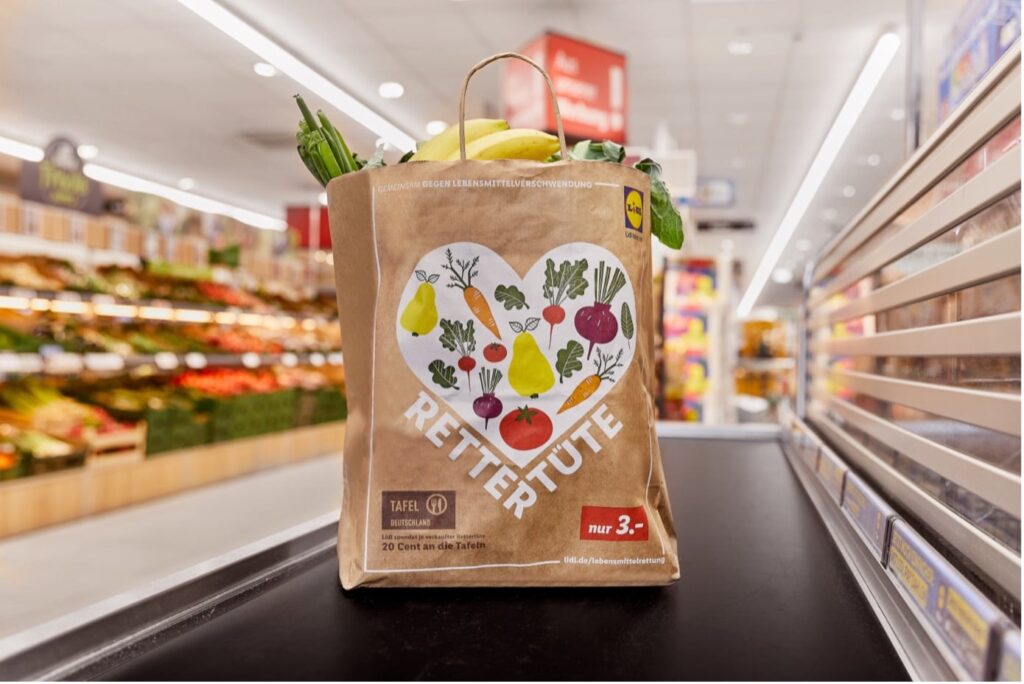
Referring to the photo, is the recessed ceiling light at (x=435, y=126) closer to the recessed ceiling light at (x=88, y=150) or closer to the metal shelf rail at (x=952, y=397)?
the recessed ceiling light at (x=88, y=150)

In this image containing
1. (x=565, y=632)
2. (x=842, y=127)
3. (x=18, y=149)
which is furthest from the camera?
(x=18, y=149)

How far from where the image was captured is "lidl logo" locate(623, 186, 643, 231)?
0.71 metres

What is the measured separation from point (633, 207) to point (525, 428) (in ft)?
0.70

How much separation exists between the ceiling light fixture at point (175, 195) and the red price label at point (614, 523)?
802cm

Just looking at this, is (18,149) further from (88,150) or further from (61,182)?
(61,182)

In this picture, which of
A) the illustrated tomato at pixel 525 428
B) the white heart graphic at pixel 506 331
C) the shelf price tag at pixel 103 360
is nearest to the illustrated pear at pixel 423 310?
the white heart graphic at pixel 506 331

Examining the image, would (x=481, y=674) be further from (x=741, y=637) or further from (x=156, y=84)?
(x=156, y=84)

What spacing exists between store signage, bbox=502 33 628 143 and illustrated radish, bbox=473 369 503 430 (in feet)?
11.2

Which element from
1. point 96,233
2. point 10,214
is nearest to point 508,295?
point 10,214

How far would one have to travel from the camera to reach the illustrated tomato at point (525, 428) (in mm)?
699

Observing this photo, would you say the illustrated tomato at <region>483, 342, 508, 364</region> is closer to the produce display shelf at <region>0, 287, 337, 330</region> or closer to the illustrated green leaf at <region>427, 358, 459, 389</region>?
Result: the illustrated green leaf at <region>427, 358, 459, 389</region>

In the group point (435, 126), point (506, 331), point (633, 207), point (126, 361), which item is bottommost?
point (126, 361)

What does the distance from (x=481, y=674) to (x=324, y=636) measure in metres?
0.13

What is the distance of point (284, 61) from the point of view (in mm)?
4719
